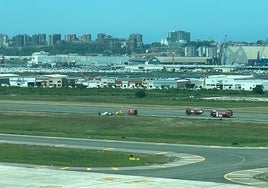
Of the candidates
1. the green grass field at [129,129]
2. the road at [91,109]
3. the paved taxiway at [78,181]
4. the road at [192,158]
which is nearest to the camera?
the paved taxiway at [78,181]

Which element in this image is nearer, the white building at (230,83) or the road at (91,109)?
the road at (91,109)

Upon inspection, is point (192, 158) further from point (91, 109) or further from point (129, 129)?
point (91, 109)

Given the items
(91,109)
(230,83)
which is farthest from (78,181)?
(230,83)

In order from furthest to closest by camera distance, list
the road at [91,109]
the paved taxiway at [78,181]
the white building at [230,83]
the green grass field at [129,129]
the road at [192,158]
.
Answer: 1. the white building at [230,83]
2. the road at [91,109]
3. the green grass field at [129,129]
4. the road at [192,158]
5. the paved taxiway at [78,181]

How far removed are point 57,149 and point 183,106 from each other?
5902cm

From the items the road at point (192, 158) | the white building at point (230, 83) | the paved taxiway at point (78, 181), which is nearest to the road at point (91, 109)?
the road at point (192, 158)

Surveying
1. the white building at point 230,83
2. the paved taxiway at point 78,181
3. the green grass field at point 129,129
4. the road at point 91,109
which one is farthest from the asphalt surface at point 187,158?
the white building at point 230,83

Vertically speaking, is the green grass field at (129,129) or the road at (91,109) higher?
the road at (91,109)

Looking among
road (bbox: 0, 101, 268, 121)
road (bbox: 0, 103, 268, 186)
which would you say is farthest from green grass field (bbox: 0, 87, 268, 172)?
road (bbox: 0, 101, 268, 121)

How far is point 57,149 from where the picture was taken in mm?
65812

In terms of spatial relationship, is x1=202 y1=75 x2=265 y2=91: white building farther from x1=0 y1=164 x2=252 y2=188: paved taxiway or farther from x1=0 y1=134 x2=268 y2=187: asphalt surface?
x1=0 y1=164 x2=252 y2=188: paved taxiway

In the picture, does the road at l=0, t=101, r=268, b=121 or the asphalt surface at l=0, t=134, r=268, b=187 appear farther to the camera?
the road at l=0, t=101, r=268, b=121

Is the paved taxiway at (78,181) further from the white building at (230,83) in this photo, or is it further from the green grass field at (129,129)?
the white building at (230,83)

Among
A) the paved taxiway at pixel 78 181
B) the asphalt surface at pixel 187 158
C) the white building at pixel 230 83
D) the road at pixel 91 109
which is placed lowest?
the asphalt surface at pixel 187 158
